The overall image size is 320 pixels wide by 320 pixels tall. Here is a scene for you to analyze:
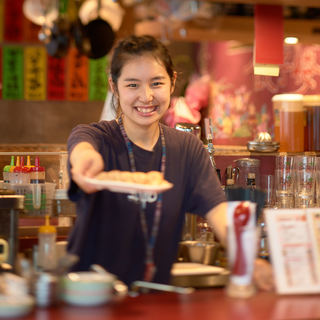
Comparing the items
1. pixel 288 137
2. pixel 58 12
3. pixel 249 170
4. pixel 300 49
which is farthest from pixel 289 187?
pixel 300 49

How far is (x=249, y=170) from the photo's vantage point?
11.1ft

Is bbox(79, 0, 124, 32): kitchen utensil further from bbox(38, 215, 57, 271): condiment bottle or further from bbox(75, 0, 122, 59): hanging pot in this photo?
bbox(38, 215, 57, 271): condiment bottle

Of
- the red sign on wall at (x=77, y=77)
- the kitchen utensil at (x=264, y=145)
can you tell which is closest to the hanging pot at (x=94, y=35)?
the kitchen utensil at (x=264, y=145)

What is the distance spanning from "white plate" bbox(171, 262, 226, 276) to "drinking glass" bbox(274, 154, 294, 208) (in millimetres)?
1050

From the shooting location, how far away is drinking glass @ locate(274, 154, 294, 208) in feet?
11.0

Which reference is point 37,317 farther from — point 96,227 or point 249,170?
point 249,170

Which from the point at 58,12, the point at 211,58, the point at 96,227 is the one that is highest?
the point at 211,58

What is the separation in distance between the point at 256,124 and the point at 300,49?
121 cm

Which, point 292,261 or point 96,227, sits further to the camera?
point 96,227

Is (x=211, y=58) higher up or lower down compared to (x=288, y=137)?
higher up

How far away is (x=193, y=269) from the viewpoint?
231 centimetres

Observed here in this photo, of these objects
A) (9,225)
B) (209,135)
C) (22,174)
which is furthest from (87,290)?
(22,174)

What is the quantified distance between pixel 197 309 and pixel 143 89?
0.81 m

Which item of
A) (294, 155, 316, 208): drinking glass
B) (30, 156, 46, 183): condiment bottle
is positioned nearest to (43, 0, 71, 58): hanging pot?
(30, 156, 46, 183): condiment bottle
